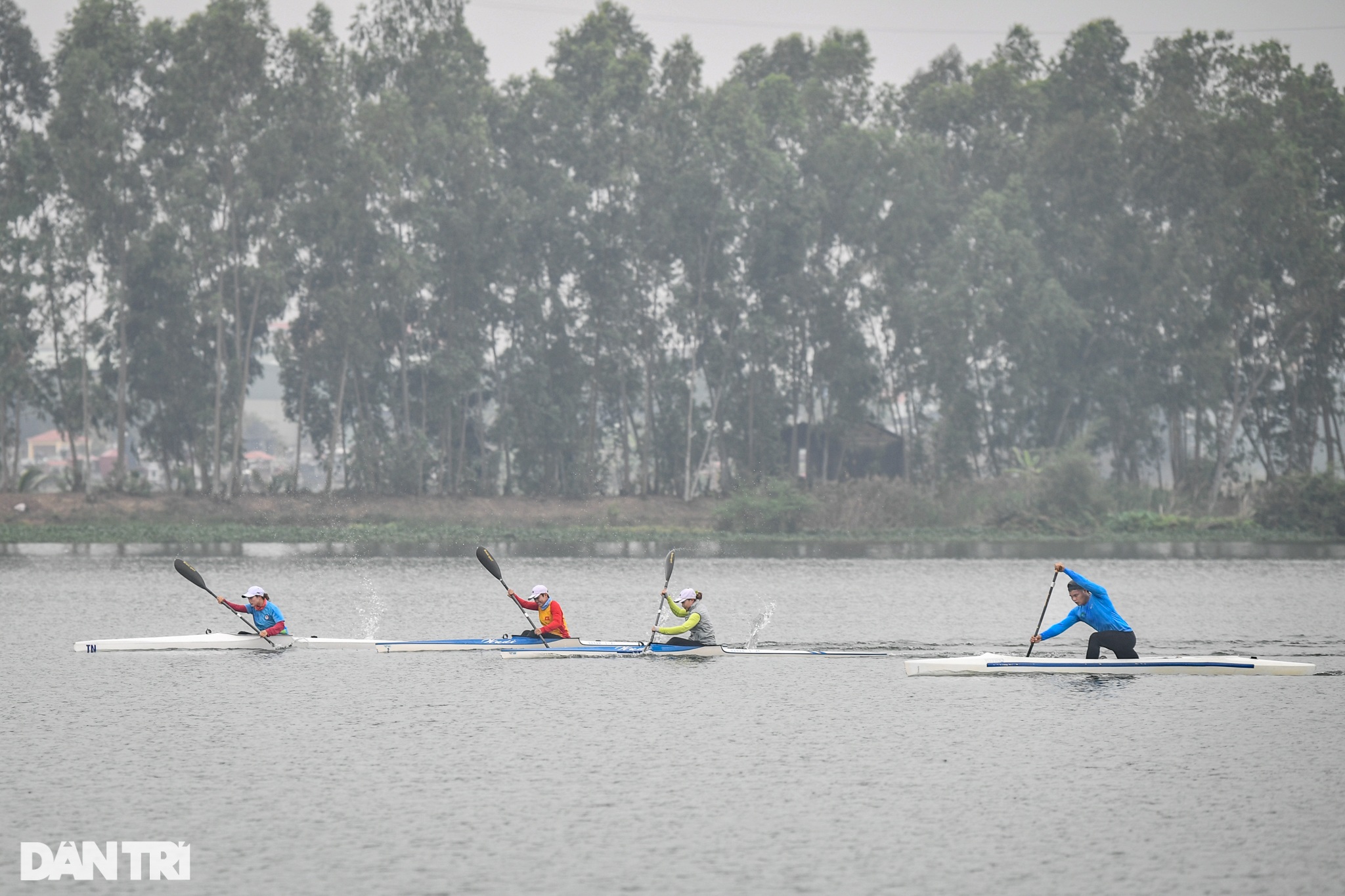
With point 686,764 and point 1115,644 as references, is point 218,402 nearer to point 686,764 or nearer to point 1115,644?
point 1115,644

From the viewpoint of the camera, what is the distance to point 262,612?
3394 centimetres

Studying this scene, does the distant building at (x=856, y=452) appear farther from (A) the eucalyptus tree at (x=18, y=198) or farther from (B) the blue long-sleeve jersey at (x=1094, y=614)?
(B) the blue long-sleeve jersey at (x=1094, y=614)

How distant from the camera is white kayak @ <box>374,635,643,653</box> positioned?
33.3m

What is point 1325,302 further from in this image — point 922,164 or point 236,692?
point 236,692

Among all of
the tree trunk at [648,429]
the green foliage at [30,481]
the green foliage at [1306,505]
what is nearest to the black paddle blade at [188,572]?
the green foliage at [30,481]

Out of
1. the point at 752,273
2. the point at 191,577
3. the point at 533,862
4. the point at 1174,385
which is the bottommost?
the point at 533,862

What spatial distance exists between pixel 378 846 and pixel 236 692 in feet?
43.1

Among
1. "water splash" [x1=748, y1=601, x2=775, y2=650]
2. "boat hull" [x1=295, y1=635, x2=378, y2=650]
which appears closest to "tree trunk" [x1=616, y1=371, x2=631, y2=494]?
"water splash" [x1=748, y1=601, x2=775, y2=650]

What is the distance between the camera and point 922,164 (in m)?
89.4

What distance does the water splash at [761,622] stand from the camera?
123 ft

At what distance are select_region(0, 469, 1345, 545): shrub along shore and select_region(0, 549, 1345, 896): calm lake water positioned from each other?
109ft

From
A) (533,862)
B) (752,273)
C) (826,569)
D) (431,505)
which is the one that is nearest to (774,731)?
(533,862)

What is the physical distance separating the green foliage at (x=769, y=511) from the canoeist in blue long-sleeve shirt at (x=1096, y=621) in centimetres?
4843

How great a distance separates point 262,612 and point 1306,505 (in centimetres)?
5928
